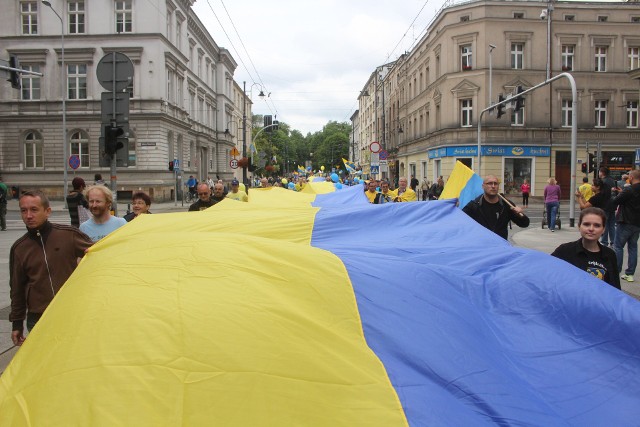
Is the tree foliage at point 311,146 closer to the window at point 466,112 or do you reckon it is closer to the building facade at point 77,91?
the building facade at point 77,91

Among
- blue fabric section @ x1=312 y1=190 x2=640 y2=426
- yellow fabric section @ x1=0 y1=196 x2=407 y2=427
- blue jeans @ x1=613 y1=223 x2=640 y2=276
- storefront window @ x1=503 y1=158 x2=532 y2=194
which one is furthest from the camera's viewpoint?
storefront window @ x1=503 y1=158 x2=532 y2=194

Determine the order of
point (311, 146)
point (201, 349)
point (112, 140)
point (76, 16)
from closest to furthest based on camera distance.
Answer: point (201, 349), point (112, 140), point (76, 16), point (311, 146)

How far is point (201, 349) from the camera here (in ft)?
6.70

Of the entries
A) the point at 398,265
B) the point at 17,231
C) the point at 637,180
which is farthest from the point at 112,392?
the point at 17,231

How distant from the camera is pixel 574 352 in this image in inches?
113


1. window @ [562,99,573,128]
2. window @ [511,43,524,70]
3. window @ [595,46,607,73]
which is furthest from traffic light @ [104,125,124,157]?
window @ [595,46,607,73]

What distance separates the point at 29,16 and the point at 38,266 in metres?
45.9

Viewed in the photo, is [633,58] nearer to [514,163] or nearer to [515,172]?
[514,163]

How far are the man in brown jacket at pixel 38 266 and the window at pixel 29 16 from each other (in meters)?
45.3

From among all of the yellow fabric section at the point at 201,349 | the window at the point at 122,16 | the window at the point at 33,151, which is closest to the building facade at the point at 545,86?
the window at the point at 122,16

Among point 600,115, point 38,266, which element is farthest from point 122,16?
point 38,266

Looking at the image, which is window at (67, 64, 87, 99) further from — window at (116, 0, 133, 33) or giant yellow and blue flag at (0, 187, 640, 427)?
giant yellow and blue flag at (0, 187, 640, 427)

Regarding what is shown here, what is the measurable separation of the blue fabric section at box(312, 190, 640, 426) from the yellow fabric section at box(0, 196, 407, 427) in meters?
0.17

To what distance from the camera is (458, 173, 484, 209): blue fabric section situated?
679cm
